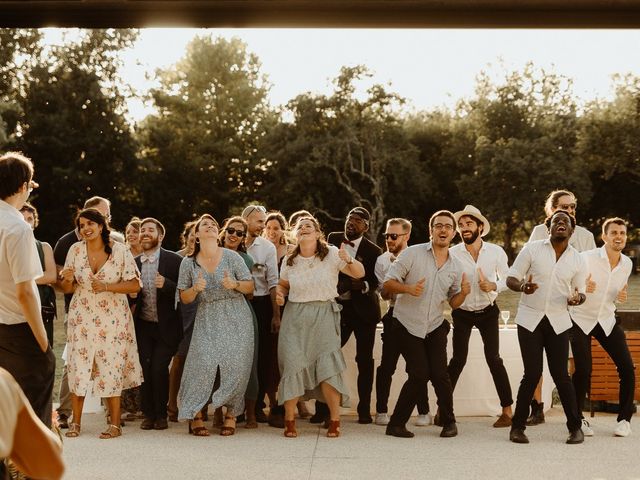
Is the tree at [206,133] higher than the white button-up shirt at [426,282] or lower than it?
higher

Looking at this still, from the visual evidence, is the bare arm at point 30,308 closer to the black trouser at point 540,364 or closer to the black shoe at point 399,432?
the black shoe at point 399,432

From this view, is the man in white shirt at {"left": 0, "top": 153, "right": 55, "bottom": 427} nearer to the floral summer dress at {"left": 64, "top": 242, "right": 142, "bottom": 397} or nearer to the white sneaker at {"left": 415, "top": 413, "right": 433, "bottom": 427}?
the floral summer dress at {"left": 64, "top": 242, "right": 142, "bottom": 397}

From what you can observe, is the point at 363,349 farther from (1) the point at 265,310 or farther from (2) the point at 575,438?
(2) the point at 575,438

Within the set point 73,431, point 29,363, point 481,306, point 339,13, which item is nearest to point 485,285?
point 481,306

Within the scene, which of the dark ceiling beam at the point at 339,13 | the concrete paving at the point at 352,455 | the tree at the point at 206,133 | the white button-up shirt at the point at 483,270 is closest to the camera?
the dark ceiling beam at the point at 339,13

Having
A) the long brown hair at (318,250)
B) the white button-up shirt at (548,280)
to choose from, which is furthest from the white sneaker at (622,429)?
the long brown hair at (318,250)

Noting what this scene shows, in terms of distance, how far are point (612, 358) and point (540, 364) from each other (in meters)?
0.97

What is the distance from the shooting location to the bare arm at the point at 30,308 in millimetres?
4641

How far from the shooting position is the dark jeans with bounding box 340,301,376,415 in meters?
8.05

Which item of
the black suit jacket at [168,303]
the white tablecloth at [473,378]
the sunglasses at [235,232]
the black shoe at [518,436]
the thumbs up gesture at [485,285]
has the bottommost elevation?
the black shoe at [518,436]

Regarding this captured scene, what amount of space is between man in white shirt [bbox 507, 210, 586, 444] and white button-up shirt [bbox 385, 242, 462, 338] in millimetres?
533

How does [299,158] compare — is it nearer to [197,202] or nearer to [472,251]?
[197,202]

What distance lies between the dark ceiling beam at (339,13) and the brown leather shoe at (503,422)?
595 cm

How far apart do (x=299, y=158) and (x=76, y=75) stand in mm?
11902
